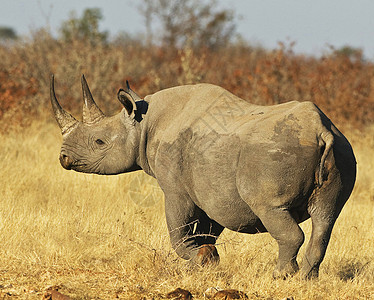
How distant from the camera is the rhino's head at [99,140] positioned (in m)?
5.91

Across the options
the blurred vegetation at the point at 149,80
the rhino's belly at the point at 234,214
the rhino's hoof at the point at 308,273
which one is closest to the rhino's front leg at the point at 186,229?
the rhino's belly at the point at 234,214

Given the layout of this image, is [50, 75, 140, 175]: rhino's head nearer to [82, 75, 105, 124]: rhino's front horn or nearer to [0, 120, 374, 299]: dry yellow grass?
[82, 75, 105, 124]: rhino's front horn

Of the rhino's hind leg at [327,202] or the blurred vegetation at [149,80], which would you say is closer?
the rhino's hind leg at [327,202]

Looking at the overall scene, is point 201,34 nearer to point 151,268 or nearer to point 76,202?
point 76,202

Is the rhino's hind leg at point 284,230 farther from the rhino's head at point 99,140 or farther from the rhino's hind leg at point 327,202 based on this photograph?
the rhino's head at point 99,140

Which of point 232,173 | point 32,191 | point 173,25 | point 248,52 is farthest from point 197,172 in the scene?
point 248,52

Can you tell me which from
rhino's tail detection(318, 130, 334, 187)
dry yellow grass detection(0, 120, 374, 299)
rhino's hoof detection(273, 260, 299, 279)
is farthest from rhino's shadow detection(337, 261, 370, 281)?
rhino's tail detection(318, 130, 334, 187)

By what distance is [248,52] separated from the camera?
34.4 m

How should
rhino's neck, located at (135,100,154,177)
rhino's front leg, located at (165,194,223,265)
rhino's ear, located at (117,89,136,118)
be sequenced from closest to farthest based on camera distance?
rhino's front leg, located at (165,194,223,265)
rhino's ear, located at (117,89,136,118)
rhino's neck, located at (135,100,154,177)

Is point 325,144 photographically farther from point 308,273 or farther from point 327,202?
point 308,273

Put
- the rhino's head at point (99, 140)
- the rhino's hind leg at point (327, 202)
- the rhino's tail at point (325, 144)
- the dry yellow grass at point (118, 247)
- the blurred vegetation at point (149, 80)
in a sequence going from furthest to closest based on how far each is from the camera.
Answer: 1. the blurred vegetation at point (149, 80)
2. the rhino's head at point (99, 140)
3. the dry yellow grass at point (118, 247)
4. the rhino's hind leg at point (327, 202)
5. the rhino's tail at point (325, 144)

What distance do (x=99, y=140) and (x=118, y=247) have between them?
1.10 metres

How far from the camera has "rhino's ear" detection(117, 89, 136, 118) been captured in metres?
5.67

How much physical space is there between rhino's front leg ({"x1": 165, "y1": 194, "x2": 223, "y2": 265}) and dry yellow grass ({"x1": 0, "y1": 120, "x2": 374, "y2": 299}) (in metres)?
0.12
